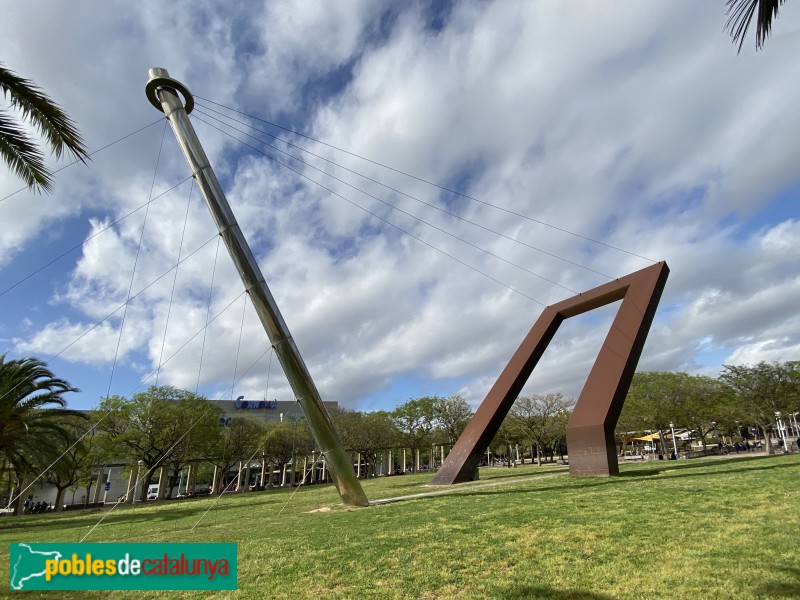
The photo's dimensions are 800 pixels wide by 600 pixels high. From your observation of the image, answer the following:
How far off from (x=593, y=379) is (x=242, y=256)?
14.3 meters

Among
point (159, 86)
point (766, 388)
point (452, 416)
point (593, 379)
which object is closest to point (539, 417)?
point (452, 416)

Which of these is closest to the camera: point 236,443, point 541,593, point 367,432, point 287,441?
point 541,593

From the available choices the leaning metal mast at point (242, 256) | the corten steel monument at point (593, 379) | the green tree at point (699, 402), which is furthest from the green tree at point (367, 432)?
the leaning metal mast at point (242, 256)

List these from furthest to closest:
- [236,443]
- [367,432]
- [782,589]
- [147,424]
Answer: [367,432]
[236,443]
[147,424]
[782,589]

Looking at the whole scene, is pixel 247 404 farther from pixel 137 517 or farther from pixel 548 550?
pixel 548 550

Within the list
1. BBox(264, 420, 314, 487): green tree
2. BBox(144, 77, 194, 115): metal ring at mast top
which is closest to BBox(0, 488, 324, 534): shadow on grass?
BBox(144, 77, 194, 115): metal ring at mast top

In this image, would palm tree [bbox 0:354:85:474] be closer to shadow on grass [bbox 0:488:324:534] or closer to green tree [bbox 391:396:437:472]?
shadow on grass [bbox 0:488:324:534]

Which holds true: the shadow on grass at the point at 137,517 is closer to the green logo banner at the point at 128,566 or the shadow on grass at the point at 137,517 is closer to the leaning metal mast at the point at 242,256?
the leaning metal mast at the point at 242,256

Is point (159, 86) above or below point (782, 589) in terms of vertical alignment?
above

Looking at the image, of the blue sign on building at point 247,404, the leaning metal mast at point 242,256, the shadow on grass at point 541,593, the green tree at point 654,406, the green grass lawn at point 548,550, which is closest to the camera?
the shadow on grass at point 541,593

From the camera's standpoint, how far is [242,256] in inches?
519

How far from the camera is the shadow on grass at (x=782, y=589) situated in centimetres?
490

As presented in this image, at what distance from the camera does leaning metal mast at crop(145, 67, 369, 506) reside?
43.2 ft

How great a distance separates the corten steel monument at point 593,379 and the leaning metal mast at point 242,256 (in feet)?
32.2
